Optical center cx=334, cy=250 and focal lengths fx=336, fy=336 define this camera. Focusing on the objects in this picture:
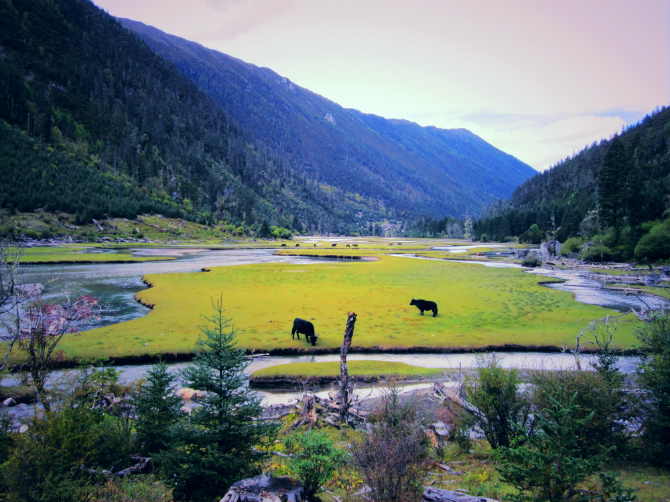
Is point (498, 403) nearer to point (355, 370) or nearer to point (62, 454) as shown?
point (355, 370)

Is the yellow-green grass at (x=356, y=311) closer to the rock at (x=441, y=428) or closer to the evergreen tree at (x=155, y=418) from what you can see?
the evergreen tree at (x=155, y=418)

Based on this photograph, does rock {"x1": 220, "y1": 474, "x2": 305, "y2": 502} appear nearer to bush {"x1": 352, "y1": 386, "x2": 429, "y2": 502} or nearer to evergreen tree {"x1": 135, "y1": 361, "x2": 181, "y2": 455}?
bush {"x1": 352, "y1": 386, "x2": 429, "y2": 502}

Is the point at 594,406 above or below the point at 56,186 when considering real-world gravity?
below

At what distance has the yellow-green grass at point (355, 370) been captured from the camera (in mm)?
20078

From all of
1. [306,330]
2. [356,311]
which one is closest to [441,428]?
[306,330]

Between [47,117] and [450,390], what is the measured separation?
625ft

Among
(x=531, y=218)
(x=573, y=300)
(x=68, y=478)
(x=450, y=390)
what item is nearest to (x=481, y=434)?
(x=450, y=390)

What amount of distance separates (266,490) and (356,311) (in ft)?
87.5

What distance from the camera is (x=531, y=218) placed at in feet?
569

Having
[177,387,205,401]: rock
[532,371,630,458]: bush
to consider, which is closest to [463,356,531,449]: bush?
[532,371,630,458]: bush

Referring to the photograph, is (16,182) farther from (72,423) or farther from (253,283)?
(72,423)

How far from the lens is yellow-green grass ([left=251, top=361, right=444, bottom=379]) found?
20.1 metres

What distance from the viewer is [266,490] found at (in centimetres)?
774

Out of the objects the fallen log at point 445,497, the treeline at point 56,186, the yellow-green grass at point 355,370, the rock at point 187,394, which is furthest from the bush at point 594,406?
the treeline at point 56,186
